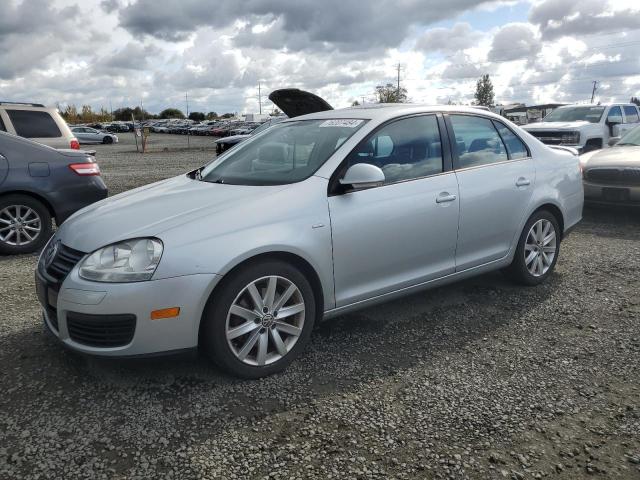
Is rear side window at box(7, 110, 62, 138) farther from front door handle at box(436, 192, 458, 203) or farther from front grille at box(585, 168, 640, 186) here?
front grille at box(585, 168, 640, 186)

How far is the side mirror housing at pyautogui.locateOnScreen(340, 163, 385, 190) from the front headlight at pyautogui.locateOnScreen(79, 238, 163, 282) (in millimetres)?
1207

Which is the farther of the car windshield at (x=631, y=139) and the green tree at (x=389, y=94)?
the green tree at (x=389, y=94)

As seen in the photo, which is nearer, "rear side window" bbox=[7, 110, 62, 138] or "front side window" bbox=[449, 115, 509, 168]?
"front side window" bbox=[449, 115, 509, 168]

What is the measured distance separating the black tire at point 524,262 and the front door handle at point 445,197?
0.99m

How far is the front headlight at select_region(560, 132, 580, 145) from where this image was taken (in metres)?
11.1

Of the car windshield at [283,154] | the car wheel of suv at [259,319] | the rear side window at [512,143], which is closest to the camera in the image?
the car wheel of suv at [259,319]

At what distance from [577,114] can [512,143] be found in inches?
365

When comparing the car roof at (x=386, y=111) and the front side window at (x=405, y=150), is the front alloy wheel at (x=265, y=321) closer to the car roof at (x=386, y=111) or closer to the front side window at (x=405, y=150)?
the front side window at (x=405, y=150)

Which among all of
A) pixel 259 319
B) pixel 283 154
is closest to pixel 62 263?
pixel 259 319

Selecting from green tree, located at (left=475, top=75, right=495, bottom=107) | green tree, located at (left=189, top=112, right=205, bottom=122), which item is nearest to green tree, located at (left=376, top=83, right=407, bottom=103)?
green tree, located at (left=475, top=75, right=495, bottom=107)

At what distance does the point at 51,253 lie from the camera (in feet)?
11.0

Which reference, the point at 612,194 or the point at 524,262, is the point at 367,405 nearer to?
the point at 524,262

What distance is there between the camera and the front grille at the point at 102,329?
2822 mm

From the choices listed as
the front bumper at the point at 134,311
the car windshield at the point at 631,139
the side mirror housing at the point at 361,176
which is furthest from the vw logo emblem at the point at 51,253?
the car windshield at the point at 631,139
